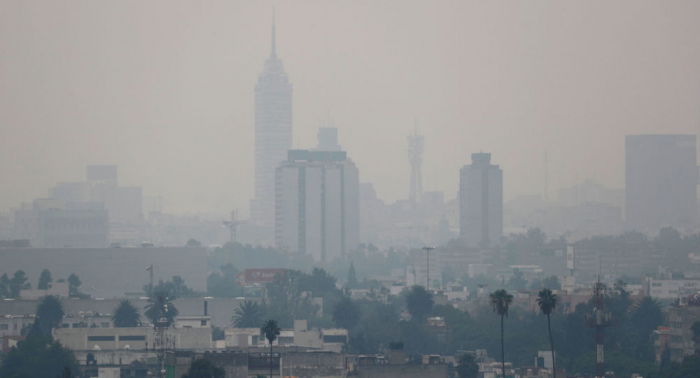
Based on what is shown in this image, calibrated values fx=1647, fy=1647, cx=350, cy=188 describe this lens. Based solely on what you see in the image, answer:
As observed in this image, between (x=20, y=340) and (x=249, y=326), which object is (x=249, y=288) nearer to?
(x=249, y=326)

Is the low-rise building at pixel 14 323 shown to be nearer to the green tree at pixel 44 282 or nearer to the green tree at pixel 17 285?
the green tree at pixel 44 282

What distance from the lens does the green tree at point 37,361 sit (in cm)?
8212

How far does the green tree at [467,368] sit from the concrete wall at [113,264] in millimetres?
106277

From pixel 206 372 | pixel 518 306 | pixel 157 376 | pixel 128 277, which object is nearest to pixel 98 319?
pixel 518 306

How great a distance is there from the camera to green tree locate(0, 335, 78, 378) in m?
82.1

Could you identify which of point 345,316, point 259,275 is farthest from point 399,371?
point 259,275

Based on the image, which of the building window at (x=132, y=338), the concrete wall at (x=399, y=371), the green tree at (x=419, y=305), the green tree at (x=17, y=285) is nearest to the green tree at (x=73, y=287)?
the green tree at (x=17, y=285)

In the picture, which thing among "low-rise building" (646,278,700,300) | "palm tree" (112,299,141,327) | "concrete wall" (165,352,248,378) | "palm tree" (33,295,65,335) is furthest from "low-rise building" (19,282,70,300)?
"concrete wall" (165,352,248,378)

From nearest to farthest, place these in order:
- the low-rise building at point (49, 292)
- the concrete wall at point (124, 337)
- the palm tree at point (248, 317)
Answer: the concrete wall at point (124, 337)
the palm tree at point (248, 317)
the low-rise building at point (49, 292)

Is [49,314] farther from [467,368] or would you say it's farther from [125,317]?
[467,368]

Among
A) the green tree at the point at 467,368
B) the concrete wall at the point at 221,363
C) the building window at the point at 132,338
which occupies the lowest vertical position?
the green tree at the point at 467,368

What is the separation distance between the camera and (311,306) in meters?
139

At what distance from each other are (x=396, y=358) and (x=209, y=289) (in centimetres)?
10309

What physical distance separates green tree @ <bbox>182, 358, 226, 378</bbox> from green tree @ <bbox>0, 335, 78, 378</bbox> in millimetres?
14576
